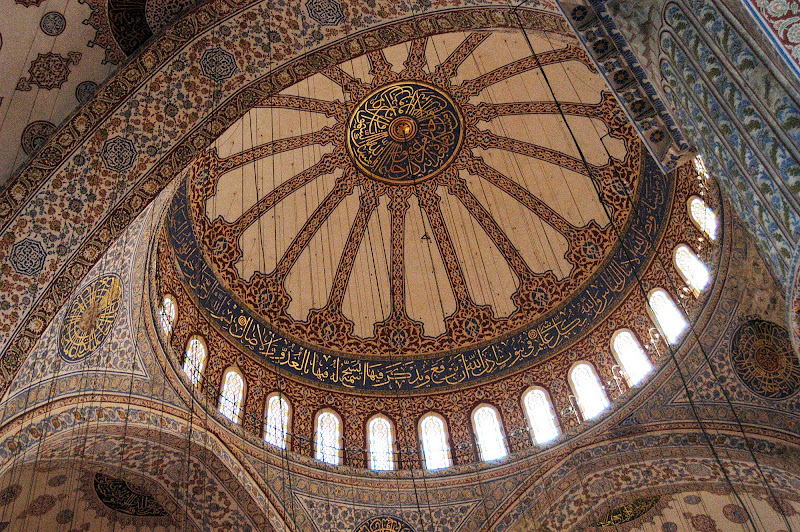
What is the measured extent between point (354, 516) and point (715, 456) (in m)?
4.88

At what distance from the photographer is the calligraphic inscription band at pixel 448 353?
10508 mm

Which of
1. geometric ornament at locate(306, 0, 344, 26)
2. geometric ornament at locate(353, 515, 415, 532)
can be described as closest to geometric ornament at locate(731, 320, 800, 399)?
geometric ornament at locate(353, 515, 415, 532)

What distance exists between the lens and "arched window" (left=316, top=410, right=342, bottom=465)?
35.4 feet

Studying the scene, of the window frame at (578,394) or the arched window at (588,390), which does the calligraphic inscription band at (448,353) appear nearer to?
the window frame at (578,394)

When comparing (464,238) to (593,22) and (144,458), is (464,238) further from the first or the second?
(593,22)

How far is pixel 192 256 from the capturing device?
34.8ft

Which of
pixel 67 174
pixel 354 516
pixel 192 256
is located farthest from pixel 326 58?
pixel 354 516

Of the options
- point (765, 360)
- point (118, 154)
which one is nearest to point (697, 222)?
point (765, 360)

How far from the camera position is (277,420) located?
10.6 m

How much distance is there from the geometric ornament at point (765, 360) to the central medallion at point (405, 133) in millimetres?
5535

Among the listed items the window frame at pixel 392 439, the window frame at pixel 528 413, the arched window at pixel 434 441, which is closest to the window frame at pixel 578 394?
the window frame at pixel 528 413

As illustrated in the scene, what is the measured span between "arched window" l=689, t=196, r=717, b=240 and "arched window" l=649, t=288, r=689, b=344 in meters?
1.15

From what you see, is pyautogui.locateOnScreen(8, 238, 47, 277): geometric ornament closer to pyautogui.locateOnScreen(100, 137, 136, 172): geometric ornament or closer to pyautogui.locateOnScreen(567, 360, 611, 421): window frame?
pyautogui.locateOnScreen(100, 137, 136, 172): geometric ornament

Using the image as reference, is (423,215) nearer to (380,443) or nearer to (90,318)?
(380,443)
